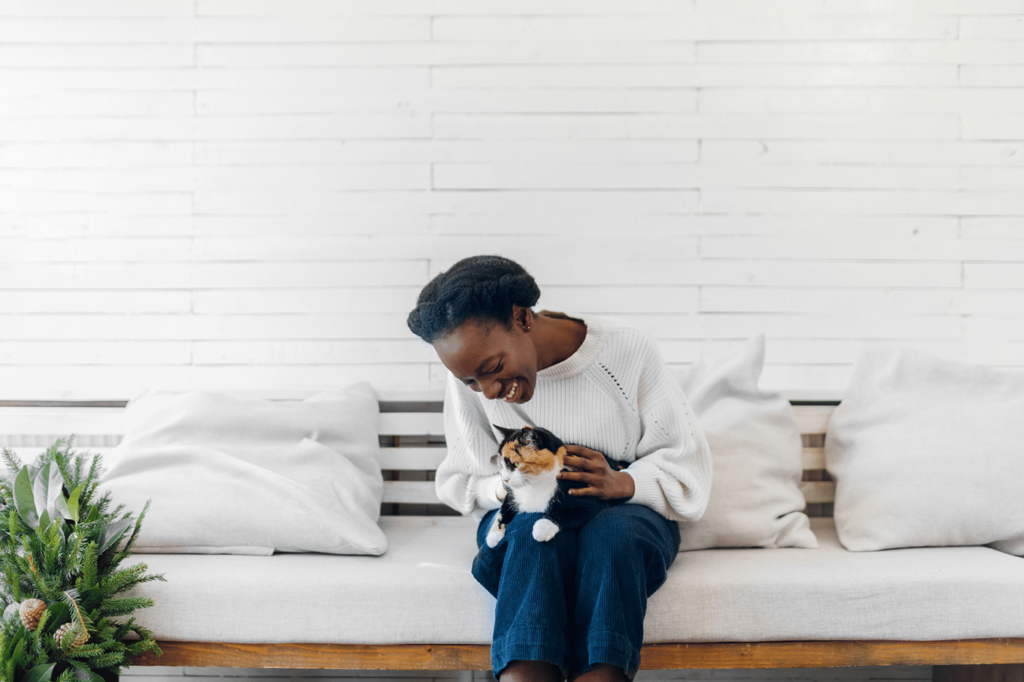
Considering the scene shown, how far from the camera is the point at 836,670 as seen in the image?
1.68m

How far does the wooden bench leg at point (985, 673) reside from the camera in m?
1.32

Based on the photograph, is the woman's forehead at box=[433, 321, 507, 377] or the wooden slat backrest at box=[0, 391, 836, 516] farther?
the wooden slat backrest at box=[0, 391, 836, 516]

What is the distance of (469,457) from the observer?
1292 millimetres

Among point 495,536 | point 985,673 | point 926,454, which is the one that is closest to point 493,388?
point 495,536

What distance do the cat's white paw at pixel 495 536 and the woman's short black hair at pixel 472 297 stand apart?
334 millimetres

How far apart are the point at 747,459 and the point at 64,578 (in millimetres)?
1285

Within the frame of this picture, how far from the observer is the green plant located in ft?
3.32

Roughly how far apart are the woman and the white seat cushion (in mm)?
80

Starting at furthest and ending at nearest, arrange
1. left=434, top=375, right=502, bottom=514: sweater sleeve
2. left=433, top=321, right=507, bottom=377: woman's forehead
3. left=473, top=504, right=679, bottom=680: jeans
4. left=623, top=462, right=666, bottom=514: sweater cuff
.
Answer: left=434, top=375, right=502, bottom=514: sweater sleeve < left=623, top=462, right=666, bottom=514: sweater cuff < left=433, top=321, right=507, bottom=377: woman's forehead < left=473, top=504, right=679, bottom=680: jeans

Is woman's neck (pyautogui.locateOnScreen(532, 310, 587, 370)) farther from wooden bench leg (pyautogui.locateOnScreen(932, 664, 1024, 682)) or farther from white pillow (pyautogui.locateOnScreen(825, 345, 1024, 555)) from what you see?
wooden bench leg (pyautogui.locateOnScreen(932, 664, 1024, 682))

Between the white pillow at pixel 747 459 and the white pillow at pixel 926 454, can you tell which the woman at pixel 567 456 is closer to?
the white pillow at pixel 747 459

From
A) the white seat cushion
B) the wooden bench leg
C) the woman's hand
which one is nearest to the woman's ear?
the woman's hand

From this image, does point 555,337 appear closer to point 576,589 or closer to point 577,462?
point 577,462

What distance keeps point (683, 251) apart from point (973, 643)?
101cm
